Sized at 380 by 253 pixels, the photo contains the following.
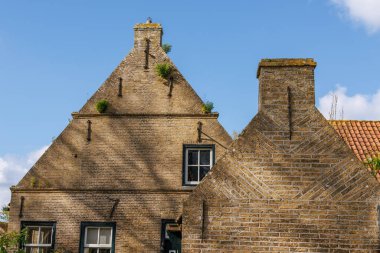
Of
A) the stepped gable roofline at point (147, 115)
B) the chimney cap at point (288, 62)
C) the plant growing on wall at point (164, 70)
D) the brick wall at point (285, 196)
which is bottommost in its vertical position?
the brick wall at point (285, 196)

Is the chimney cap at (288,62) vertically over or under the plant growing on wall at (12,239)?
over

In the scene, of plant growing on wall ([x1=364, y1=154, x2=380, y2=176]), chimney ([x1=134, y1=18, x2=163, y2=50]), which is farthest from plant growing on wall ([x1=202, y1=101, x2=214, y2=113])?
plant growing on wall ([x1=364, y1=154, x2=380, y2=176])

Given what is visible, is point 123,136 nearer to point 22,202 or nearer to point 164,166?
point 164,166

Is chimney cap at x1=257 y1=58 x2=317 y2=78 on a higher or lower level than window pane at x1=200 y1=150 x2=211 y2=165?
higher

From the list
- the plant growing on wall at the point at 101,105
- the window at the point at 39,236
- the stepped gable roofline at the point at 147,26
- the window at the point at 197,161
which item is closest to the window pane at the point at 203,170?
the window at the point at 197,161

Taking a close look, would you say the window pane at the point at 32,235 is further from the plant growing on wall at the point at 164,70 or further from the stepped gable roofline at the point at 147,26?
the stepped gable roofline at the point at 147,26

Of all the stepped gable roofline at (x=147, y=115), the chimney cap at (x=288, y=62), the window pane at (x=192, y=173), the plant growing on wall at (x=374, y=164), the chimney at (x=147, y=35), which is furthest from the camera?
the chimney at (x=147, y=35)

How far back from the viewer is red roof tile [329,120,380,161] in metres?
13.9

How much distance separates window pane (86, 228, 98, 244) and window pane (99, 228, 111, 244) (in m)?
0.15

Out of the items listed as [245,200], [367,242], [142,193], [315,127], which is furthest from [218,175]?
[142,193]

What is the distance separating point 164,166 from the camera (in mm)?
14656

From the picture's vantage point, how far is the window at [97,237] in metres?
14.1

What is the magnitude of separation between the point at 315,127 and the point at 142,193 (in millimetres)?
7367

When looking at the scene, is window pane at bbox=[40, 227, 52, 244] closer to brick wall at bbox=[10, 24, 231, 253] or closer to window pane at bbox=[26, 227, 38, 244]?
window pane at bbox=[26, 227, 38, 244]
